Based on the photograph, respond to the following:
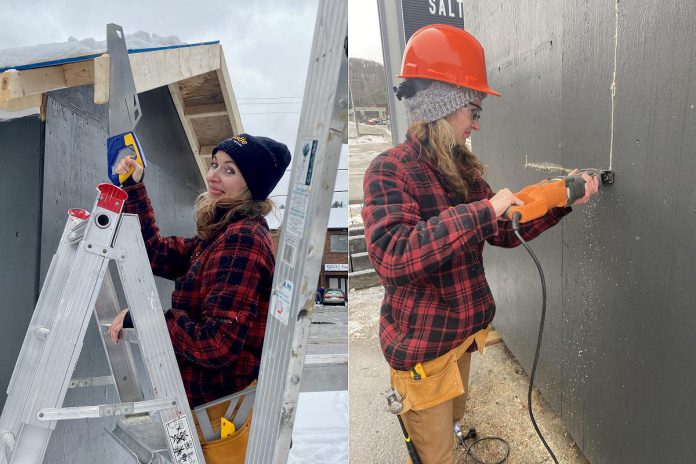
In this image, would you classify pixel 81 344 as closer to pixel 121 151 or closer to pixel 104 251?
pixel 104 251

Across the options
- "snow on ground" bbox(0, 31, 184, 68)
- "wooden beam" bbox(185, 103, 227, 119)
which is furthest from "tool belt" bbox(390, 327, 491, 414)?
"wooden beam" bbox(185, 103, 227, 119)

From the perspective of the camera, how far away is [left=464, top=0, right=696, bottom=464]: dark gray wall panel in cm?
163

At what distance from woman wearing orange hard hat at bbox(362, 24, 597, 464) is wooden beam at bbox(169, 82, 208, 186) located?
2444mm

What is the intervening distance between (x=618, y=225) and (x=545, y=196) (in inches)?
20.4

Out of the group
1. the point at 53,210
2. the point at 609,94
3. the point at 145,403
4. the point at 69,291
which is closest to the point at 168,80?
the point at 53,210

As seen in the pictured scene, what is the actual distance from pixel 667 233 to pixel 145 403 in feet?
5.87

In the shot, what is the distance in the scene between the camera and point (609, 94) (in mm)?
2049

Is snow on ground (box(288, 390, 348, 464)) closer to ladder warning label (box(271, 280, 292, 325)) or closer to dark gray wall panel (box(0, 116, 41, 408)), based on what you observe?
dark gray wall panel (box(0, 116, 41, 408))

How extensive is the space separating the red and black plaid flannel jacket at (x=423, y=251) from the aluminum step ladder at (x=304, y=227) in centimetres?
41

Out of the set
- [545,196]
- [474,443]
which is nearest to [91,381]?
[545,196]

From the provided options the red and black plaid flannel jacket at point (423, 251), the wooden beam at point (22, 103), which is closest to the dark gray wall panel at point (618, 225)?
the red and black plaid flannel jacket at point (423, 251)

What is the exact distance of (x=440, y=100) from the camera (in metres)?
1.88

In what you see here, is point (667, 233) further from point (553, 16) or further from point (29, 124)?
point (29, 124)

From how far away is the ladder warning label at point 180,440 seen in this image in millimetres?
1513
